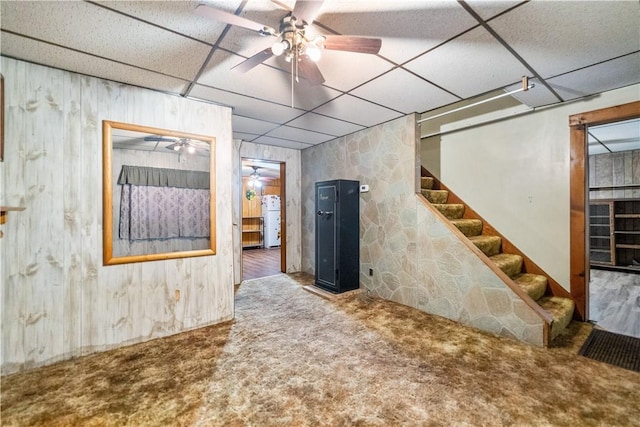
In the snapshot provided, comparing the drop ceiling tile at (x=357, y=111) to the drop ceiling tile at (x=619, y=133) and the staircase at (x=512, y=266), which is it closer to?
the staircase at (x=512, y=266)

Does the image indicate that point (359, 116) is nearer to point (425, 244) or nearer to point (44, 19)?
point (425, 244)

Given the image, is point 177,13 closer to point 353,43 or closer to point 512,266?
point 353,43

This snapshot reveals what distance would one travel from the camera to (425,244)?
10.8 feet

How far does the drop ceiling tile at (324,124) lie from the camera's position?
11.6 feet

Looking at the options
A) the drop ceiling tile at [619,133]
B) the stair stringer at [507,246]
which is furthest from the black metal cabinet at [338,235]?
the drop ceiling tile at [619,133]

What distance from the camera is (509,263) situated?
3.14m

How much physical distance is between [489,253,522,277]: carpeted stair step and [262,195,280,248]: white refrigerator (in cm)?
673

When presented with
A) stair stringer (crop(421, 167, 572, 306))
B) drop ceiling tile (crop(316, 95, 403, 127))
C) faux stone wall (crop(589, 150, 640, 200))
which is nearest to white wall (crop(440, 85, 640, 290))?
stair stringer (crop(421, 167, 572, 306))

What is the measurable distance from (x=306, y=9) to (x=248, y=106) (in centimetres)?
183

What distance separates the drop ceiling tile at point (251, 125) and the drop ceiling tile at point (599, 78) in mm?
3194

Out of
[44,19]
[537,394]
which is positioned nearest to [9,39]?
[44,19]

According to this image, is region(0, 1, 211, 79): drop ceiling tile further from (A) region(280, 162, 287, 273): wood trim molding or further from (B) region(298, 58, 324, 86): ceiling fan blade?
(A) region(280, 162, 287, 273): wood trim molding

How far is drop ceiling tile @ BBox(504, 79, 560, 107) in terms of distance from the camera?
2.62 meters

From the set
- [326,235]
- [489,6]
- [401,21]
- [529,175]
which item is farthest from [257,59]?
[529,175]
